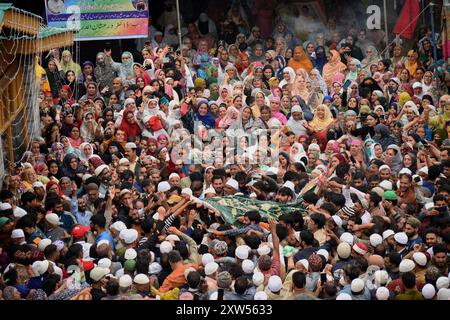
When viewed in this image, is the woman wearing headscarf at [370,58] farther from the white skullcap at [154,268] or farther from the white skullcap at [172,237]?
the white skullcap at [154,268]

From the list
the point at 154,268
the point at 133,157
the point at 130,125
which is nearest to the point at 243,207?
the point at 154,268

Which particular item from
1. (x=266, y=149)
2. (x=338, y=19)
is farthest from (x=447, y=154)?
(x=338, y=19)

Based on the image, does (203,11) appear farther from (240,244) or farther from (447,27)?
(240,244)

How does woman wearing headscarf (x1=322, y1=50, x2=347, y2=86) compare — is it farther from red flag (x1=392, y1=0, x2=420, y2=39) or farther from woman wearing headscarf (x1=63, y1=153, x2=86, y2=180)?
woman wearing headscarf (x1=63, y1=153, x2=86, y2=180)

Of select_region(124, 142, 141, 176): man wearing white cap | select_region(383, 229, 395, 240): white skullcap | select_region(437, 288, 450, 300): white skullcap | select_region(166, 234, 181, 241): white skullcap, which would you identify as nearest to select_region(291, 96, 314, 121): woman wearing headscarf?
select_region(124, 142, 141, 176): man wearing white cap

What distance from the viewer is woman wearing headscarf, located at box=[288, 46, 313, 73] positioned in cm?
2406

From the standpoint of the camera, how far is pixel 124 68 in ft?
78.3

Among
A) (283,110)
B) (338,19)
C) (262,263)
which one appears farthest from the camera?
(338,19)

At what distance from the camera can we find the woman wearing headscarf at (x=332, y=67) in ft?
77.6

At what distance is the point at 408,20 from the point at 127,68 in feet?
15.2

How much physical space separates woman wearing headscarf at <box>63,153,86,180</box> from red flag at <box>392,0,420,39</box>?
22.7 feet

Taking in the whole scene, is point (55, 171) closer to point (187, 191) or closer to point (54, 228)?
point (54, 228)
